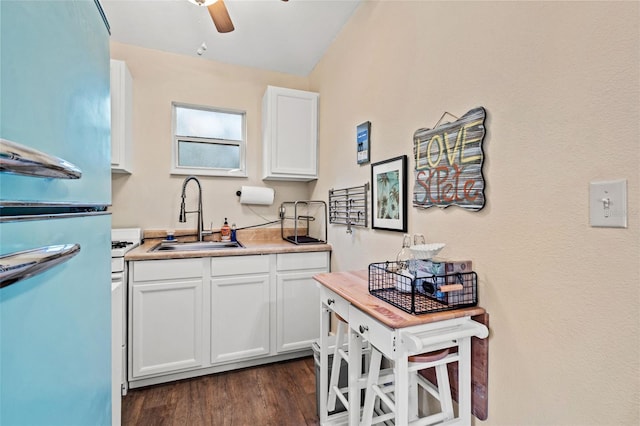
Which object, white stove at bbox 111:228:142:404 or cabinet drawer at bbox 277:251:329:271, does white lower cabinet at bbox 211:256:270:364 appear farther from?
white stove at bbox 111:228:142:404

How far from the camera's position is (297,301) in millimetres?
2377

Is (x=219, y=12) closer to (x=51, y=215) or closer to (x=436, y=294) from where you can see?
(x=51, y=215)

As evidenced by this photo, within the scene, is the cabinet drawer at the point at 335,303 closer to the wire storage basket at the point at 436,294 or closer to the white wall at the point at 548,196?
the wire storage basket at the point at 436,294

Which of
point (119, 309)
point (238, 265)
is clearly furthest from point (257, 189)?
point (119, 309)

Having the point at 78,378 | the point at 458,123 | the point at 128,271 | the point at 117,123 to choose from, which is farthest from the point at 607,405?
the point at 117,123

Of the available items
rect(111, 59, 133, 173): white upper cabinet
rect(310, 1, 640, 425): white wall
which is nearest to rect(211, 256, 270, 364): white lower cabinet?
rect(111, 59, 133, 173): white upper cabinet

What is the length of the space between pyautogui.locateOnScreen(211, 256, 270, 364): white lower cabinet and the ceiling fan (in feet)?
5.17

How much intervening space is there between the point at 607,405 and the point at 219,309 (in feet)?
6.82

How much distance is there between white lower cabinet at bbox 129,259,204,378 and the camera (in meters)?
1.98

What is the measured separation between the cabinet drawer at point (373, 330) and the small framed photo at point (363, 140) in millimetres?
1081

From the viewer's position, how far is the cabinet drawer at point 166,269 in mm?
1981

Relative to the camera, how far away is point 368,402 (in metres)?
1.27

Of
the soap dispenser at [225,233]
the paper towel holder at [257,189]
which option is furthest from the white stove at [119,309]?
the paper towel holder at [257,189]

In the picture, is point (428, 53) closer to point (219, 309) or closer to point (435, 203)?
point (435, 203)
